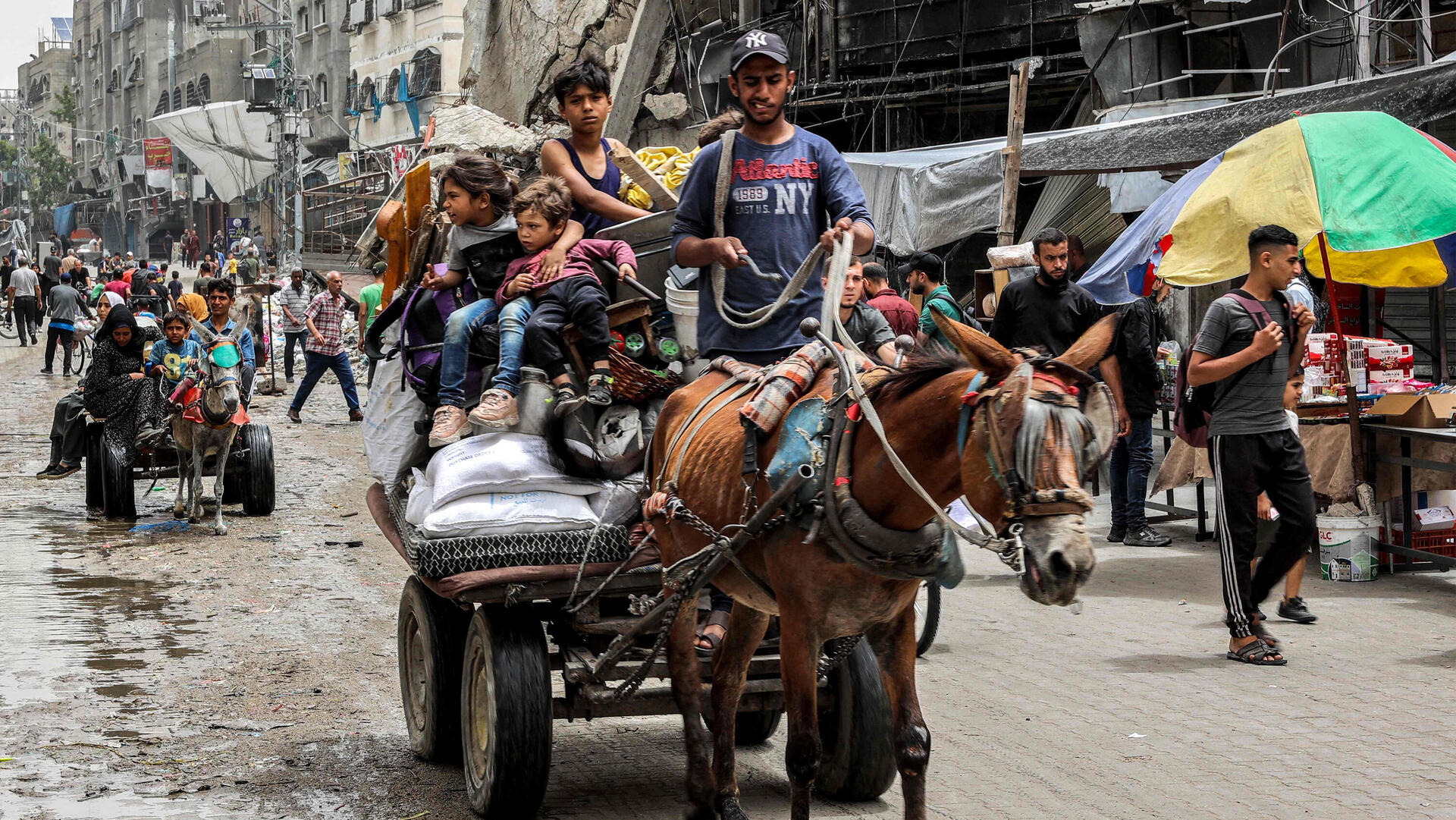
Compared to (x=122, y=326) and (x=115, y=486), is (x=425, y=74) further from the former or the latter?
(x=115, y=486)

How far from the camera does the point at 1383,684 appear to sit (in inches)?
271

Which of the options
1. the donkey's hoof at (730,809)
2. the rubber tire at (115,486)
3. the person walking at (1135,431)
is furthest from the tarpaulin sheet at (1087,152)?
the rubber tire at (115,486)

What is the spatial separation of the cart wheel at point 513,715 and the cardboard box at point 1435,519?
6.79 meters

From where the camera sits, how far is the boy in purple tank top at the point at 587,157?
5863 mm

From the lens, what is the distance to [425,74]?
48469 millimetres

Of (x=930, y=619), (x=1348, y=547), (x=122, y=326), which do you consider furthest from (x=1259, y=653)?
(x=122, y=326)

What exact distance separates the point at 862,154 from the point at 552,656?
1289 cm

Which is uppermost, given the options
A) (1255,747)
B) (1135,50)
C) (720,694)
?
(1135,50)

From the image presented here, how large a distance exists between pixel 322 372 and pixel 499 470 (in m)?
15.9

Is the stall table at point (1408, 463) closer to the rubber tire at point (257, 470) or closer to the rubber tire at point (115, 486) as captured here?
the rubber tire at point (257, 470)

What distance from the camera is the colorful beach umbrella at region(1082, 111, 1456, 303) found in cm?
898

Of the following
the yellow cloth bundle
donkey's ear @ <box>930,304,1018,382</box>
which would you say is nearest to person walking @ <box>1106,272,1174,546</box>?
the yellow cloth bundle

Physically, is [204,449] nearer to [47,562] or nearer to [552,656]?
[47,562]

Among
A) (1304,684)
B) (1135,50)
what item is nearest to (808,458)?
(1304,684)
